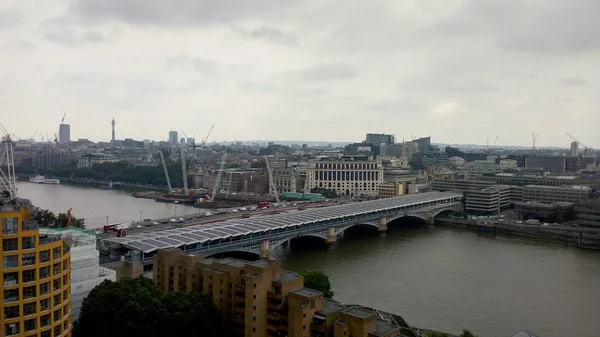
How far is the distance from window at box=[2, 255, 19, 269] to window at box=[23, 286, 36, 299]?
0.33 meters

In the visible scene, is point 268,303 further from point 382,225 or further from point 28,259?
point 382,225

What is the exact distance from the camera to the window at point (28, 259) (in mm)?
6738

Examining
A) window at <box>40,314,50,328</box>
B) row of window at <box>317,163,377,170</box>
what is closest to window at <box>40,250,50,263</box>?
window at <box>40,314,50,328</box>

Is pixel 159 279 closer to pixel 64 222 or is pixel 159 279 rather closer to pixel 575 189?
pixel 64 222

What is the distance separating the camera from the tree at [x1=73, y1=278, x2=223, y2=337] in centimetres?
828

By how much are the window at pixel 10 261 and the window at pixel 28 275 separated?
0.47 ft

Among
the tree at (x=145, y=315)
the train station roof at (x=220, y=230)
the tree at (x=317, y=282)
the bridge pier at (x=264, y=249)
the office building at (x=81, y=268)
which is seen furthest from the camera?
the bridge pier at (x=264, y=249)

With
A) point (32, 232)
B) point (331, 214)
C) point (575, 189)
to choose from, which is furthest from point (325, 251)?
point (575, 189)

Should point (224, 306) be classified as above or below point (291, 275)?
below

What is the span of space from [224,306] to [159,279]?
2041mm

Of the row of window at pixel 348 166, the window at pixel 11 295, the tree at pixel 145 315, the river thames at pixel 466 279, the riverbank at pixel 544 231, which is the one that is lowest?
the river thames at pixel 466 279

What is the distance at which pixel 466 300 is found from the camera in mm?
12891

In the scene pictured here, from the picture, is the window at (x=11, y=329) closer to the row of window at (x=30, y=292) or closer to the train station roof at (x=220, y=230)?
the row of window at (x=30, y=292)

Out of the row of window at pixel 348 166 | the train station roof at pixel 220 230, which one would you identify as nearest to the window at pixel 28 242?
the train station roof at pixel 220 230
